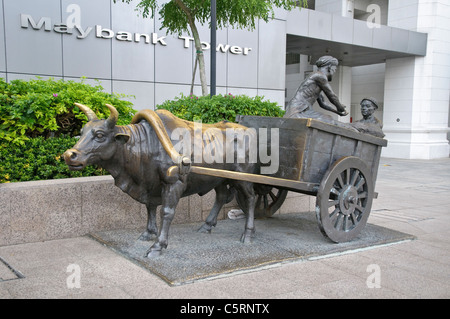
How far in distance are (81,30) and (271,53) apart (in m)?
6.79

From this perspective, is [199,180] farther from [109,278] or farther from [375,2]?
[375,2]

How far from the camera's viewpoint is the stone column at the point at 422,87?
18594mm

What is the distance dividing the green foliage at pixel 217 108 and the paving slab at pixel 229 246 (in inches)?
65.2

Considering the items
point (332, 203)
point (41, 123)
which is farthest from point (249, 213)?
point (41, 123)

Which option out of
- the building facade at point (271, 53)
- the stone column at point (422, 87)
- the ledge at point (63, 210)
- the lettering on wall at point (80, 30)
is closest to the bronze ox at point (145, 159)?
the ledge at point (63, 210)

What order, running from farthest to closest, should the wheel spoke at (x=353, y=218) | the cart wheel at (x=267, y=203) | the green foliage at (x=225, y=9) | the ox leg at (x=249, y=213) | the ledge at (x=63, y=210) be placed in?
the green foliage at (x=225, y=9)
the cart wheel at (x=267, y=203)
the wheel spoke at (x=353, y=218)
the ox leg at (x=249, y=213)
the ledge at (x=63, y=210)

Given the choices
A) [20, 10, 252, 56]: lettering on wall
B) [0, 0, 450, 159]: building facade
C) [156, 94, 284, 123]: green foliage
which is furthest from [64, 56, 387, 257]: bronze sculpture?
[20, 10, 252, 56]: lettering on wall

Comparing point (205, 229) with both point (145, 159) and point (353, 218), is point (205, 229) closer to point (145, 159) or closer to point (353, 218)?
point (145, 159)

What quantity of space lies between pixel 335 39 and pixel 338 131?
1290 centimetres

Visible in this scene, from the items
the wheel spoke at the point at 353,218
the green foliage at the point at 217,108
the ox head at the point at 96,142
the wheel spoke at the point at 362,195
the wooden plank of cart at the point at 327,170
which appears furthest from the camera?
the green foliage at the point at 217,108

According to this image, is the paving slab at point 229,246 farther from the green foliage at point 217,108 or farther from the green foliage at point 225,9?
the green foliage at point 225,9

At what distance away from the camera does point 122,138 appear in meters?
4.05

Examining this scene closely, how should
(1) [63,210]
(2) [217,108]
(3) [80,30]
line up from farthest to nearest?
1. (3) [80,30]
2. (2) [217,108]
3. (1) [63,210]
